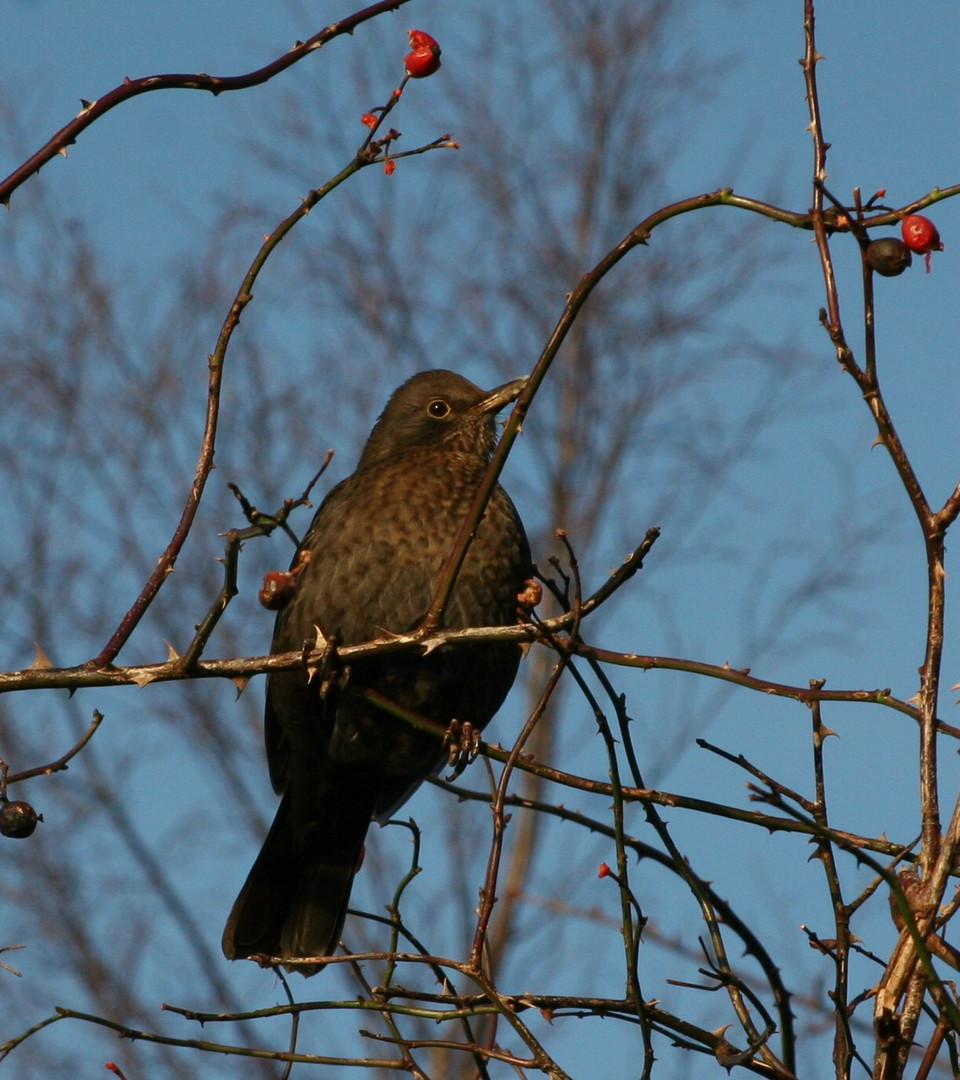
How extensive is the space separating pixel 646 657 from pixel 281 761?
2401 millimetres

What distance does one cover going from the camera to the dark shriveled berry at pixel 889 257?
1.88 meters

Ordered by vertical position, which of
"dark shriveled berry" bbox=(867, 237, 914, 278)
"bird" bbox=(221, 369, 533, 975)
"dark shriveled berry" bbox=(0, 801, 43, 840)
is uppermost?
"bird" bbox=(221, 369, 533, 975)

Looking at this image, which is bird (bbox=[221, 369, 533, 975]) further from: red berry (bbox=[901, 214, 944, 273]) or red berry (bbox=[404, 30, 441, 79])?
red berry (bbox=[901, 214, 944, 273])

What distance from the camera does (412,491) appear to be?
4129 mm

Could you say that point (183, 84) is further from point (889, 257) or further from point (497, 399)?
point (497, 399)

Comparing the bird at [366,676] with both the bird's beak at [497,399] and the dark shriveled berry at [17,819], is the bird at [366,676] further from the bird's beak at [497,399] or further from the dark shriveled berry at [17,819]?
the dark shriveled berry at [17,819]

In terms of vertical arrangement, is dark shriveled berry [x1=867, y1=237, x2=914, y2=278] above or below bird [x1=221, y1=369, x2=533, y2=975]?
below

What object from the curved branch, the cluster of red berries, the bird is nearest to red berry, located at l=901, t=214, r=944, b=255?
the cluster of red berries

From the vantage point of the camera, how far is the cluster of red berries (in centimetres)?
188

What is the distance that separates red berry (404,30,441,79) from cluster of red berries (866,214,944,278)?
86 centimetres

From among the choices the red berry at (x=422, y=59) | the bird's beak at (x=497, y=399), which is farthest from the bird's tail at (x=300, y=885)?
the red berry at (x=422, y=59)

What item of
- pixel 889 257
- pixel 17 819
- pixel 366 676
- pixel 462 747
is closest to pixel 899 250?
pixel 889 257

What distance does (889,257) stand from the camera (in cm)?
188

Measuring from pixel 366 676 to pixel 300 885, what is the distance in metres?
0.68
